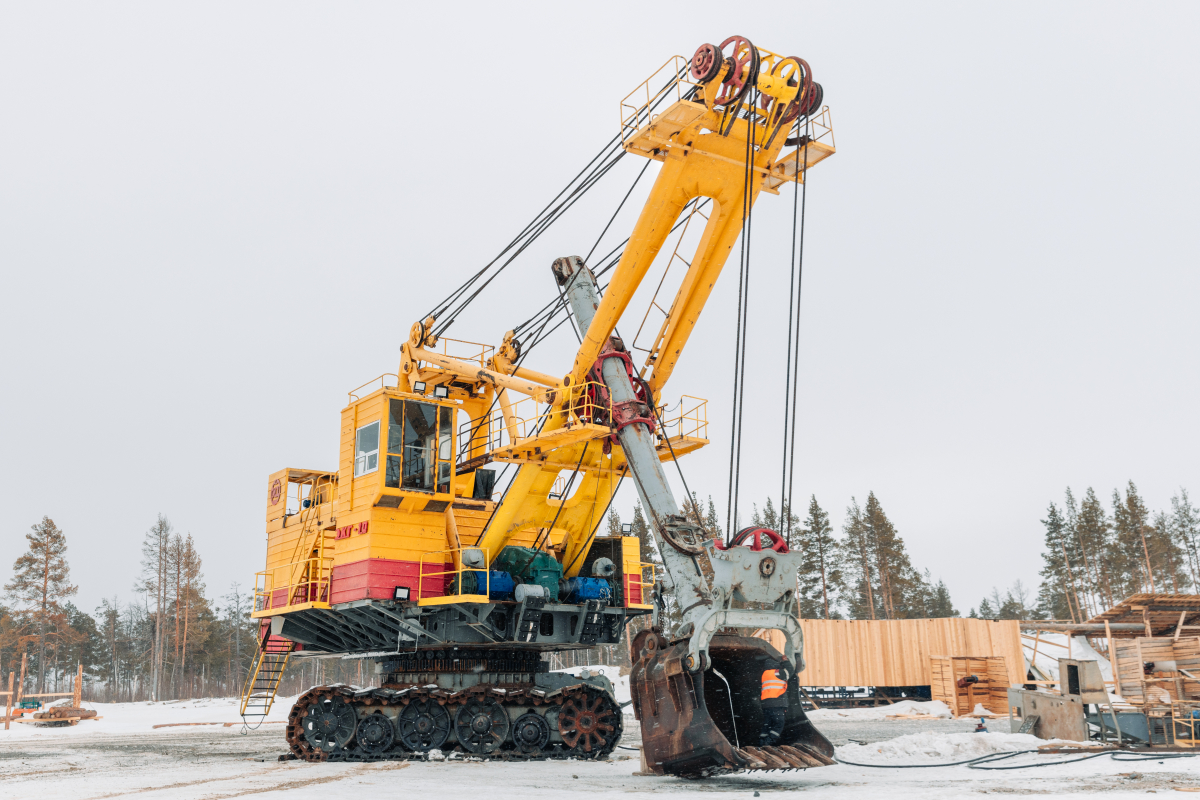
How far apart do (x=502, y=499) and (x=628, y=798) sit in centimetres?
757

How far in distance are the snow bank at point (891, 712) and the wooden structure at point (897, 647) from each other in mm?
1246

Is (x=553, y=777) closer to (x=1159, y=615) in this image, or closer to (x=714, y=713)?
(x=714, y=713)

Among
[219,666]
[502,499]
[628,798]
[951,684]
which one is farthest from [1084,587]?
[219,666]

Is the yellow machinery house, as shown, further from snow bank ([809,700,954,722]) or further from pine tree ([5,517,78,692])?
pine tree ([5,517,78,692])

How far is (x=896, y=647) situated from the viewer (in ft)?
96.7

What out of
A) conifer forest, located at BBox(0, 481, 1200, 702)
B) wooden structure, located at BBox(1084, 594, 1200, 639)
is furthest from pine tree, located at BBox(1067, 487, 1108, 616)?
wooden structure, located at BBox(1084, 594, 1200, 639)

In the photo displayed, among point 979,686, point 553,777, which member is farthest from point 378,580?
point 979,686

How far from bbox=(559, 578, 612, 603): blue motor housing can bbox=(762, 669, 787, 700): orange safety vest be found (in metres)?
6.08

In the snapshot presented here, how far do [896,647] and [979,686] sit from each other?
13.5 feet

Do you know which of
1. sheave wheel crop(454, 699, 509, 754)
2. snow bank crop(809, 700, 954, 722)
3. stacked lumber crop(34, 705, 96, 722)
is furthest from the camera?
stacked lumber crop(34, 705, 96, 722)

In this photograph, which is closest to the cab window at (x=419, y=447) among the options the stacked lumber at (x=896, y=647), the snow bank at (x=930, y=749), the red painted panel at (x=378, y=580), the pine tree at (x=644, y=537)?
the red painted panel at (x=378, y=580)

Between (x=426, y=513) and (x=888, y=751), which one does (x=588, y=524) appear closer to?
(x=426, y=513)

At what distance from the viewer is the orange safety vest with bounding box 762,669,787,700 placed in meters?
11.1

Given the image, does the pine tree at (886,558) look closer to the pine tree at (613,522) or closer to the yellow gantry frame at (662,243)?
the pine tree at (613,522)
